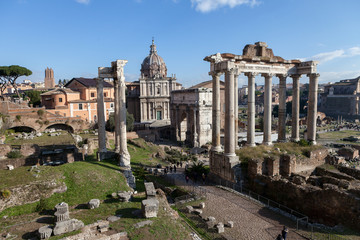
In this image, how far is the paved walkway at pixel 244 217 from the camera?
10375mm

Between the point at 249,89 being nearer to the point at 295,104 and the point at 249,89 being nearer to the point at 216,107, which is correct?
the point at 216,107

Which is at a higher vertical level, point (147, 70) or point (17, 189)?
point (147, 70)

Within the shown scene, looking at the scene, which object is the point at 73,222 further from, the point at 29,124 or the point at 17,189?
the point at 29,124

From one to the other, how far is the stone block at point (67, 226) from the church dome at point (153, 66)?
5366 cm

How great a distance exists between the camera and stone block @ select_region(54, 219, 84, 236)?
9148 millimetres

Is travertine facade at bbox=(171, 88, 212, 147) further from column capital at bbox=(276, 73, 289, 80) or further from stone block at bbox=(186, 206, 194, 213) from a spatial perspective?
stone block at bbox=(186, 206, 194, 213)

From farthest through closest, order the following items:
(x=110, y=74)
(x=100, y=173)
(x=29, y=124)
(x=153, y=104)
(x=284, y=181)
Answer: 1. (x=153, y=104)
2. (x=29, y=124)
3. (x=110, y=74)
4. (x=100, y=173)
5. (x=284, y=181)

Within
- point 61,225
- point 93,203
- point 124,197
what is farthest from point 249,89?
point 61,225

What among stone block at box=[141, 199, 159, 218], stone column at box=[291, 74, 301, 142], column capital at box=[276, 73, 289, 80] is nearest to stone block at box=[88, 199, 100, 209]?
stone block at box=[141, 199, 159, 218]

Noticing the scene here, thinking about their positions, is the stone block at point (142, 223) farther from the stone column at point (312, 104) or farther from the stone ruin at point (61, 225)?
the stone column at point (312, 104)

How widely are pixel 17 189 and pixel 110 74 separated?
31.1ft

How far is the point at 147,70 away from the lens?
62.5 meters

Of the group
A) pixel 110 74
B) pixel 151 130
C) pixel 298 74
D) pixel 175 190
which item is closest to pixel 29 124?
pixel 151 130

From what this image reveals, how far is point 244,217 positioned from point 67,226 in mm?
7460
